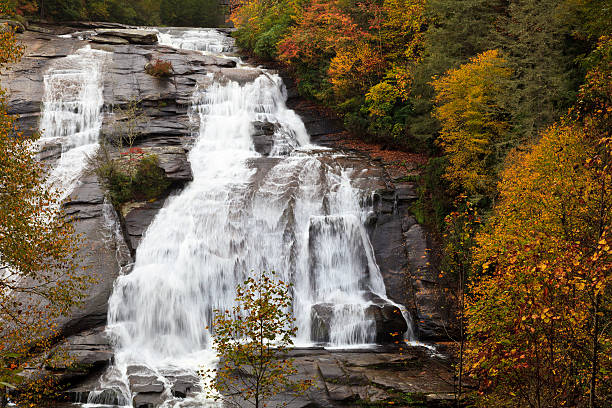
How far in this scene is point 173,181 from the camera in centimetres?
2111

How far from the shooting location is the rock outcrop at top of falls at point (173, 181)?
16188 millimetres

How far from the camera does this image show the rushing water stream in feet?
51.6

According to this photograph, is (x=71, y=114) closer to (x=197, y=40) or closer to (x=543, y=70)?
(x=197, y=40)

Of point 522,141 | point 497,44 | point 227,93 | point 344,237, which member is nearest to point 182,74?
point 227,93

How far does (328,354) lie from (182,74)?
67.6 feet

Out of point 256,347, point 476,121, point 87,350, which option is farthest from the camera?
point 476,121

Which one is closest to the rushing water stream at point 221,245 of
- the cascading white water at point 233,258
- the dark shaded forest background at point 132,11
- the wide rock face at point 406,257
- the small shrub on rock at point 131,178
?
the cascading white water at point 233,258

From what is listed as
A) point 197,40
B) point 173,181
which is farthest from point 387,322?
point 197,40

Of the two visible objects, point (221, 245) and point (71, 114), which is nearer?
point (221, 245)

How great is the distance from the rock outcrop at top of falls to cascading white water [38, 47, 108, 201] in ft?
1.40

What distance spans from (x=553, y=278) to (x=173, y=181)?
17074 millimetres

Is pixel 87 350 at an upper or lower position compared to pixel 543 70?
lower

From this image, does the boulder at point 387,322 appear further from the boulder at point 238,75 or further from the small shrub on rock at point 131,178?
the boulder at point 238,75

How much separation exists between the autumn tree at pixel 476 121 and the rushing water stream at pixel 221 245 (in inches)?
168
